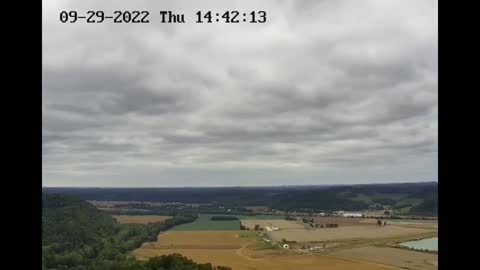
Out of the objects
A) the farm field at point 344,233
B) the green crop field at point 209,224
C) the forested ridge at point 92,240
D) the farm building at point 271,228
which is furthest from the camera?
the farm building at point 271,228

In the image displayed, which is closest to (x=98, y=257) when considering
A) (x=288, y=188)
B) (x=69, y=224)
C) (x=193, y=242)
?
(x=69, y=224)

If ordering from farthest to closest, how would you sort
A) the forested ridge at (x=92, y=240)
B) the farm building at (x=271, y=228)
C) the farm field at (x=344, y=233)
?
the farm building at (x=271, y=228) → the farm field at (x=344, y=233) → the forested ridge at (x=92, y=240)

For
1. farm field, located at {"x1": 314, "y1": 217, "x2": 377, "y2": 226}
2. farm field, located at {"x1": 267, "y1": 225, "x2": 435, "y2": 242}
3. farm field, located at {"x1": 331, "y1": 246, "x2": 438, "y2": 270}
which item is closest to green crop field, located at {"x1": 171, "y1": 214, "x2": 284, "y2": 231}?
farm field, located at {"x1": 267, "y1": 225, "x2": 435, "y2": 242}

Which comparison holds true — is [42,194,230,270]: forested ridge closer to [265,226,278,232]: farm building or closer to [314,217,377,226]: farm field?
[265,226,278,232]: farm building

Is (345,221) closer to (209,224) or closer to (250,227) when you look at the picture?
(250,227)

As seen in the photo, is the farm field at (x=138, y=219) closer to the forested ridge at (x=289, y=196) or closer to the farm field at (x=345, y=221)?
the forested ridge at (x=289, y=196)

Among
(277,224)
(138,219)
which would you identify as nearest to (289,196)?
(277,224)

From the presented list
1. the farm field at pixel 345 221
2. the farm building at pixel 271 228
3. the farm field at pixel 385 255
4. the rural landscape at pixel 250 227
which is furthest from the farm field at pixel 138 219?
the farm field at pixel 385 255
